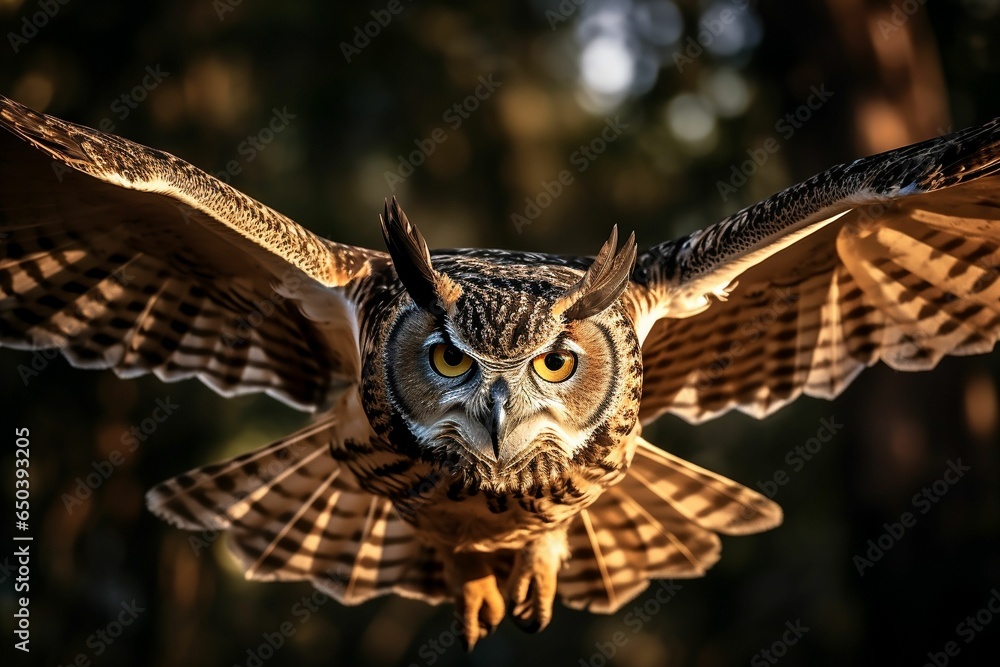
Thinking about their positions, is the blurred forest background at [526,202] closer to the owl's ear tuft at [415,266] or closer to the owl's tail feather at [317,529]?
the owl's tail feather at [317,529]

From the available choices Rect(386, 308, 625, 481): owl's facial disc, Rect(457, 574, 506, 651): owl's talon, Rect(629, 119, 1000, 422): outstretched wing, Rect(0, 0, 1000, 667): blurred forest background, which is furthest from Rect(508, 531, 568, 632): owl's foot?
Rect(0, 0, 1000, 667): blurred forest background

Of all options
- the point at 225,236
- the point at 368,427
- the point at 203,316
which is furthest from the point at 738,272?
the point at 203,316

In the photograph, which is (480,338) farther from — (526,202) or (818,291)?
(526,202)

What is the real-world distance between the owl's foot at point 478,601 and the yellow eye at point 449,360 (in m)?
1.58

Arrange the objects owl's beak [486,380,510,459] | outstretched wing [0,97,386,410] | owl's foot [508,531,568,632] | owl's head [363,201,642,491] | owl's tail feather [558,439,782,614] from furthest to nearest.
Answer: owl's tail feather [558,439,782,614] → owl's foot [508,531,568,632] → outstretched wing [0,97,386,410] → owl's head [363,201,642,491] → owl's beak [486,380,510,459]

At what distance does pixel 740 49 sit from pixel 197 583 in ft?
24.2

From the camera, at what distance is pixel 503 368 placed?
409 cm

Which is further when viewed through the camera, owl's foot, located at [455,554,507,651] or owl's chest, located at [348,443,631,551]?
owl's foot, located at [455,554,507,651]

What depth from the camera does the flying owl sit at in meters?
4.29

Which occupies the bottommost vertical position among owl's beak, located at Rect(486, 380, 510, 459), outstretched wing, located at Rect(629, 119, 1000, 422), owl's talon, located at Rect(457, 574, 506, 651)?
owl's talon, located at Rect(457, 574, 506, 651)

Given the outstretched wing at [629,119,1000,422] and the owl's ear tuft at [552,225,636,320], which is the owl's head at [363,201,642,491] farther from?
the outstretched wing at [629,119,1000,422]

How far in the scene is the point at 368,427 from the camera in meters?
4.75

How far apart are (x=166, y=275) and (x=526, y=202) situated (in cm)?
592

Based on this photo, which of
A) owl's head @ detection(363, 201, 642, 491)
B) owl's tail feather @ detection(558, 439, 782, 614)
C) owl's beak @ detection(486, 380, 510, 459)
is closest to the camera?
owl's beak @ detection(486, 380, 510, 459)
